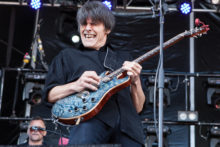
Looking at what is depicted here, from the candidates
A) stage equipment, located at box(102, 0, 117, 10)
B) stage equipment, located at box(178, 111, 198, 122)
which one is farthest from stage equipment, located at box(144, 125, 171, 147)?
stage equipment, located at box(102, 0, 117, 10)

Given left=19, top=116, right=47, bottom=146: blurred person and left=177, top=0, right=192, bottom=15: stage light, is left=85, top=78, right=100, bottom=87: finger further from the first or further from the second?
left=177, top=0, right=192, bottom=15: stage light

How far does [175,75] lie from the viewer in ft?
21.5

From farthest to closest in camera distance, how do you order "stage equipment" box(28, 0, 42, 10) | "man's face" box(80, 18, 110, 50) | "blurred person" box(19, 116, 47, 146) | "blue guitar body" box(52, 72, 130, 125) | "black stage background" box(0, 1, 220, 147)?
"black stage background" box(0, 1, 220, 147)
"stage equipment" box(28, 0, 42, 10)
"blurred person" box(19, 116, 47, 146)
"man's face" box(80, 18, 110, 50)
"blue guitar body" box(52, 72, 130, 125)

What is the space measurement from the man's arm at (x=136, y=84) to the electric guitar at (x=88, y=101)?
0.05m

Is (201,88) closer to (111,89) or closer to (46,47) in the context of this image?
(46,47)

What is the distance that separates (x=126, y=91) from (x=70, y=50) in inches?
18.4

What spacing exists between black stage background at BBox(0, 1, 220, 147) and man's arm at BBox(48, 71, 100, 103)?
4.15 meters

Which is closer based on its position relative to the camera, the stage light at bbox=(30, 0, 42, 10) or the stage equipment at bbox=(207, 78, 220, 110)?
the stage equipment at bbox=(207, 78, 220, 110)

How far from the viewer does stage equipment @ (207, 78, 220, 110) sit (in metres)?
6.30

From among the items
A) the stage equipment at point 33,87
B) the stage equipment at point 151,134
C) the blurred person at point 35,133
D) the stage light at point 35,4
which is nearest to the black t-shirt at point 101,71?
the blurred person at point 35,133

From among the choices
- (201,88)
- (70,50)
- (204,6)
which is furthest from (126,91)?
(204,6)

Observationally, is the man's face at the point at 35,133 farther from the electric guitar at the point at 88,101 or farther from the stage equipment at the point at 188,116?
the electric guitar at the point at 88,101

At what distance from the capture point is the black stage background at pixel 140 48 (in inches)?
263

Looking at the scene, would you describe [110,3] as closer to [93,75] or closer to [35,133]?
[35,133]
